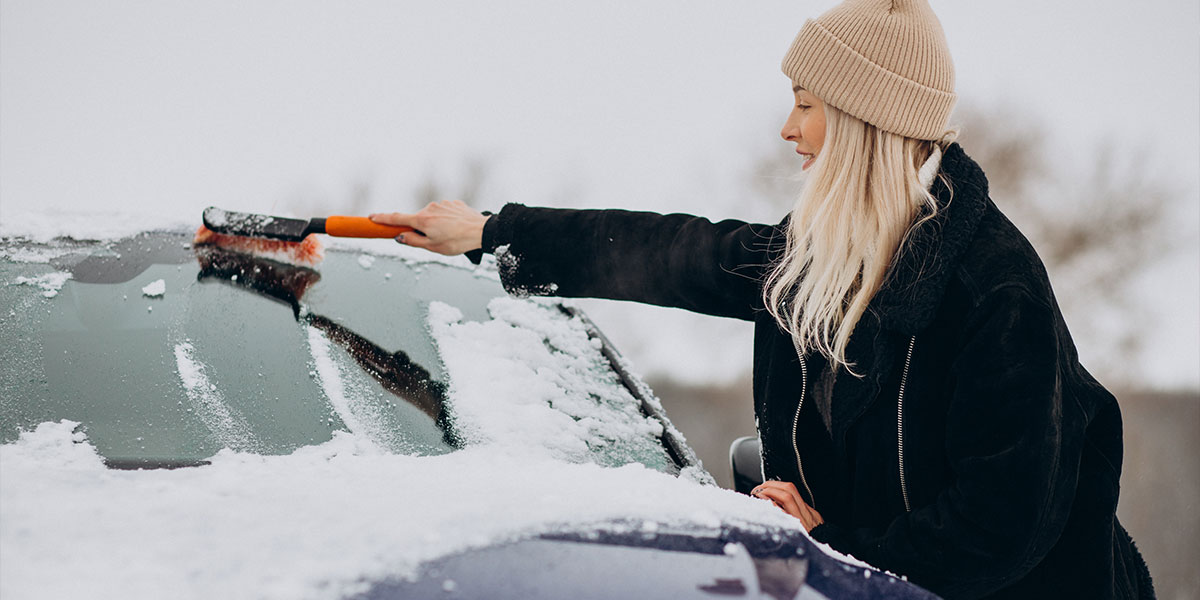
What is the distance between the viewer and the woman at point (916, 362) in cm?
136

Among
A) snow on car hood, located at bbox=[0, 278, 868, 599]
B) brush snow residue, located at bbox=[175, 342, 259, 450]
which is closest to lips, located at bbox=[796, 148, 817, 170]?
snow on car hood, located at bbox=[0, 278, 868, 599]

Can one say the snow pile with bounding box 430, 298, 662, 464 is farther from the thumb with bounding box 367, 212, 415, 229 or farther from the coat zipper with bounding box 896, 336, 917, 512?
the coat zipper with bounding box 896, 336, 917, 512

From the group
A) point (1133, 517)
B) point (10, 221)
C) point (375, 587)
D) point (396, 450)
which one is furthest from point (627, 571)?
point (1133, 517)

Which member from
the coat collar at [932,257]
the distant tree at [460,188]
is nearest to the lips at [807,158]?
the coat collar at [932,257]

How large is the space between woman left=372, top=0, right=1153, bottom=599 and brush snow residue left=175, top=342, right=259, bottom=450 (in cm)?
93

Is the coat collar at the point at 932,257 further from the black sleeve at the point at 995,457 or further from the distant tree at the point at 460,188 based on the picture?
the distant tree at the point at 460,188

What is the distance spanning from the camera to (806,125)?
1656 millimetres

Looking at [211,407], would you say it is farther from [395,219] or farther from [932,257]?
[932,257]

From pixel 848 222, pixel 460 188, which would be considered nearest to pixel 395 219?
pixel 848 222

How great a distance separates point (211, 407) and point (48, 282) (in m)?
0.54

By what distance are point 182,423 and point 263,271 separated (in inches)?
27.0

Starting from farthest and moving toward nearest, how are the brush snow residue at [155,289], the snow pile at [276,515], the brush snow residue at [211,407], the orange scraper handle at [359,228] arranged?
the orange scraper handle at [359,228]
the brush snow residue at [155,289]
the brush snow residue at [211,407]
the snow pile at [276,515]

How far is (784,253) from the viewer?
1.78 meters

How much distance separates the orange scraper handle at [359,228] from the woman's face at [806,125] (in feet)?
3.01
